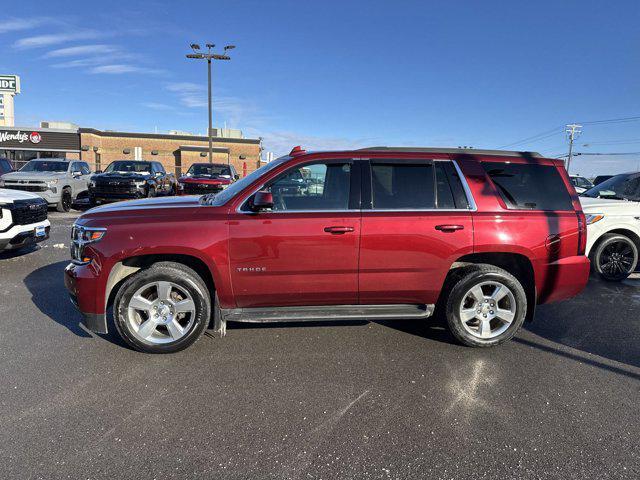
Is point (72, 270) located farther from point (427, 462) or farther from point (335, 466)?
point (427, 462)

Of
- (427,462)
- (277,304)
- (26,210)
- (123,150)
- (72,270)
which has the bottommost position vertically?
(427,462)

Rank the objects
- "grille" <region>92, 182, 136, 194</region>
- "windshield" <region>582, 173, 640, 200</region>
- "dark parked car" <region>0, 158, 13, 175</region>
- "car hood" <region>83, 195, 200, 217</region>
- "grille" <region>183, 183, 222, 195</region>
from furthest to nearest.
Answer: "grille" <region>183, 183, 222, 195</region> < "grille" <region>92, 182, 136, 194</region> < "dark parked car" <region>0, 158, 13, 175</region> < "windshield" <region>582, 173, 640, 200</region> < "car hood" <region>83, 195, 200, 217</region>

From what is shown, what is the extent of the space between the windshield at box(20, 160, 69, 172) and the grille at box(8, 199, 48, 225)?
8488 millimetres

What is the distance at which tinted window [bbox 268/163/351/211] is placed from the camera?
3.93 metres

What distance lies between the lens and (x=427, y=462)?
247 cm

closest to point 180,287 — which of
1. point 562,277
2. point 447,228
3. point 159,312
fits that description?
point 159,312

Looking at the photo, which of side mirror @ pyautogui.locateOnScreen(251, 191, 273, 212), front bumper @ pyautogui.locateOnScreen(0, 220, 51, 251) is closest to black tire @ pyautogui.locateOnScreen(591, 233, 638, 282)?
side mirror @ pyautogui.locateOnScreen(251, 191, 273, 212)

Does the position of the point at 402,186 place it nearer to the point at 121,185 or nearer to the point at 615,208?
the point at 615,208

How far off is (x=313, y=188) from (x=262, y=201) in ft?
2.21

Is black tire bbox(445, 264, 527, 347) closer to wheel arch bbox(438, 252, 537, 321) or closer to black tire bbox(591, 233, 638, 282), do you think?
wheel arch bbox(438, 252, 537, 321)

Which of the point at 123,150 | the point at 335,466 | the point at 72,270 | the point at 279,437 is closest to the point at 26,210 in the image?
the point at 72,270

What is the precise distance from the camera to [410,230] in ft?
12.7

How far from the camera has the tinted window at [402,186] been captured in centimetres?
397

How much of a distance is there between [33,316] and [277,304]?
9.66 ft
